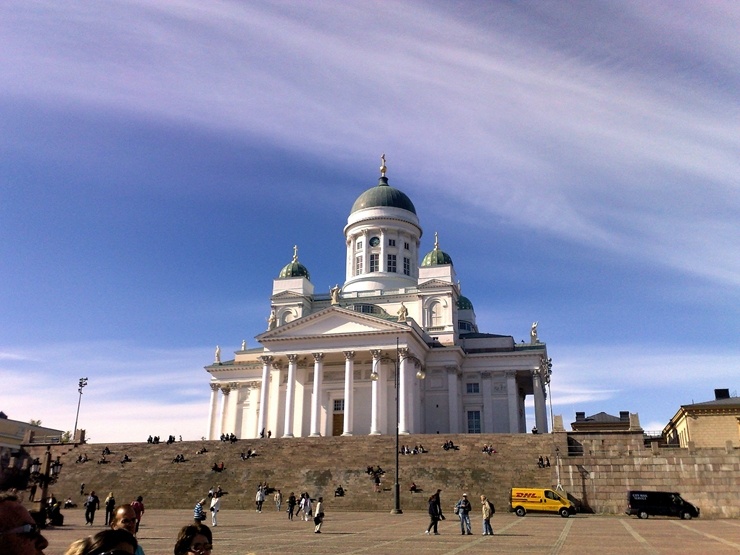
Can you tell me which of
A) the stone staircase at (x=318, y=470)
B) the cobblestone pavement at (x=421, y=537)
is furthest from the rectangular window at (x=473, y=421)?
the cobblestone pavement at (x=421, y=537)

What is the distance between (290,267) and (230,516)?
1683 inches

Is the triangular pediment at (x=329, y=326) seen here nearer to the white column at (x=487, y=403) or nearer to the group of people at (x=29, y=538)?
the white column at (x=487, y=403)

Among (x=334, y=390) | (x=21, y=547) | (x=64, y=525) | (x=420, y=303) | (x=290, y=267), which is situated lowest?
(x=64, y=525)

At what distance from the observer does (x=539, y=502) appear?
111ft

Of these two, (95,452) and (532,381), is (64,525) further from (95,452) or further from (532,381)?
(532,381)

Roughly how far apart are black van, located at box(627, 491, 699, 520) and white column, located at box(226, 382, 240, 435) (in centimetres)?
4674

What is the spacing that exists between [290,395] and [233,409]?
1633 centimetres

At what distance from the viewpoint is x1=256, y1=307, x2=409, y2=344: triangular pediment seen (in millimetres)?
57656

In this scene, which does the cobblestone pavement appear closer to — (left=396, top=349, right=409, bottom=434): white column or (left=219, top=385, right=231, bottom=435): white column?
(left=396, top=349, right=409, bottom=434): white column

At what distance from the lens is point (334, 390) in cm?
6188

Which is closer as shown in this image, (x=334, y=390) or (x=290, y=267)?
(x=334, y=390)

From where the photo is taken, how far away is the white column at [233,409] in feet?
232

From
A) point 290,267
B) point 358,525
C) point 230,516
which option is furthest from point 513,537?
point 290,267

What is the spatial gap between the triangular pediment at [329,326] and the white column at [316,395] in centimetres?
225
